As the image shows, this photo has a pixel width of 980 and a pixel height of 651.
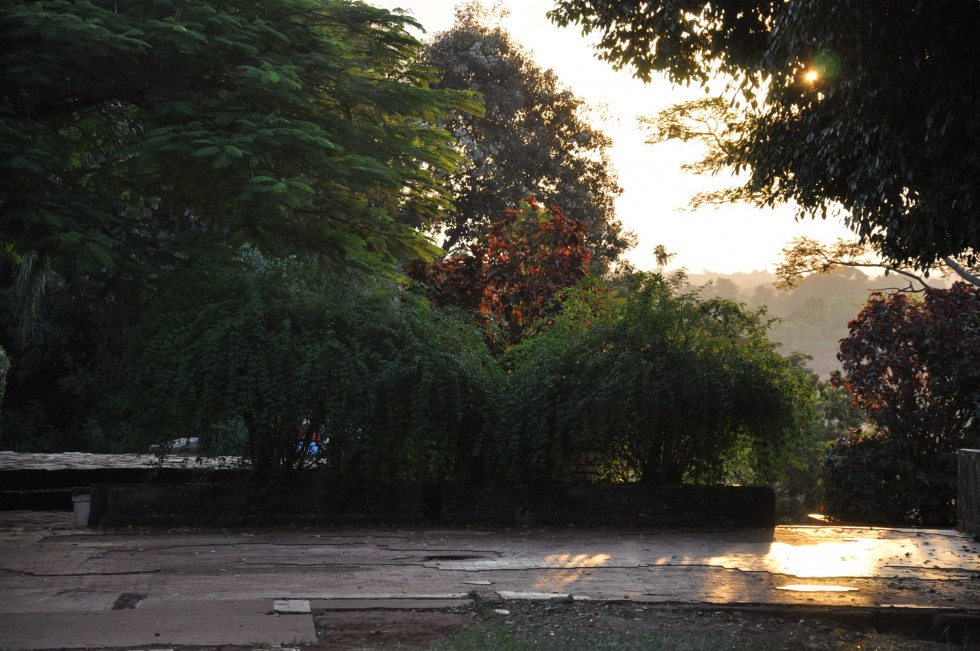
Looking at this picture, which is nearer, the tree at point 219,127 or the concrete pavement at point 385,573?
the concrete pavement at point 385,573

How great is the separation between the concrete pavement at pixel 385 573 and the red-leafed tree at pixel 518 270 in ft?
20.5

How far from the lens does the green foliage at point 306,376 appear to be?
10.6 meters

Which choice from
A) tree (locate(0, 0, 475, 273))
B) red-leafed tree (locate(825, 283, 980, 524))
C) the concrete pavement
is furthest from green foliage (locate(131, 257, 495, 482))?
red-leafed tree (locate(825, 283, 980, 524))

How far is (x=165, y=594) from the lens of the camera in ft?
24.2

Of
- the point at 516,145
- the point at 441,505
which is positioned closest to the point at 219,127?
the point at 441,505

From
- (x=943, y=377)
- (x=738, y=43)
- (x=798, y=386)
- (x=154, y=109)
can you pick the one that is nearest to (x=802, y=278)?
(x=943, y=377)

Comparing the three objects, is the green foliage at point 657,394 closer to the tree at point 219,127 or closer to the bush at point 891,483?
the tree at point 219,127

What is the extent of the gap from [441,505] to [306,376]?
87.8 inches

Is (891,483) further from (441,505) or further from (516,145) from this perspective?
(516,145)

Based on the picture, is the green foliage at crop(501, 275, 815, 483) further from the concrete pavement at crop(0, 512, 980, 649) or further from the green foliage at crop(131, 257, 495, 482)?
the concrete pavement at crop(0, 512, 980, 649)

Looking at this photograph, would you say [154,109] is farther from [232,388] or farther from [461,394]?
[461,394]

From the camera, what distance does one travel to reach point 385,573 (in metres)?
8.45

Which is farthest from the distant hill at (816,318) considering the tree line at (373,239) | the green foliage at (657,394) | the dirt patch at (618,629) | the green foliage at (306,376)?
the dirt patch at (618,629)

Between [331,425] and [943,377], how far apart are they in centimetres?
954
